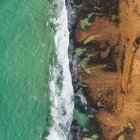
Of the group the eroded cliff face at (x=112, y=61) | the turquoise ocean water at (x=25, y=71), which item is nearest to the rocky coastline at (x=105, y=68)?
the eroded cliff face at (x=112, y=61)

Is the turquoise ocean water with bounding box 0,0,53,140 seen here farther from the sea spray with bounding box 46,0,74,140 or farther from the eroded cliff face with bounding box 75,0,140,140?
the eroded cliff face with bounding box 75,0,140,140

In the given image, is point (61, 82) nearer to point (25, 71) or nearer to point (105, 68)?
point (25, 71)

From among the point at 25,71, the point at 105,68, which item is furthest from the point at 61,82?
the point at 105,68

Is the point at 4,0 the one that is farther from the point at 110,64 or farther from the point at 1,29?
the point at 110,64

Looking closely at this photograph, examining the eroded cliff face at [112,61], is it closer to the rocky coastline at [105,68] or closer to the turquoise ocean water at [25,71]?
the rocky coastline at [105,68]

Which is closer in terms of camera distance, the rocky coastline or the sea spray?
the rocky coastline

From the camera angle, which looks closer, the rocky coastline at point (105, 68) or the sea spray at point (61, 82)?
the rocky coastline at point (105, 68)

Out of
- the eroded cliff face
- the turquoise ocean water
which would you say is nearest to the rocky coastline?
the eroded cliff face

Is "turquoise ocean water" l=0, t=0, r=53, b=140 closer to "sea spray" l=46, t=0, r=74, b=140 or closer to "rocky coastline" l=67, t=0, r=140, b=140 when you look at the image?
"sea spray" l=46, t=0, r=74, b=140
